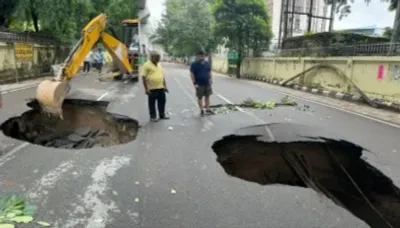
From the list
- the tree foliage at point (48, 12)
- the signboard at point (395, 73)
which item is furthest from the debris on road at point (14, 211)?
the tree foliage at point (48, 12)

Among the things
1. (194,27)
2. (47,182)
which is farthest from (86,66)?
(47,182)

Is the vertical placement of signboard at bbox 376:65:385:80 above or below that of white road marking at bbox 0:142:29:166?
above

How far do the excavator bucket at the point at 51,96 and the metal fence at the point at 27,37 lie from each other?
11.6 metres

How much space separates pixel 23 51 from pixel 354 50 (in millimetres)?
16177

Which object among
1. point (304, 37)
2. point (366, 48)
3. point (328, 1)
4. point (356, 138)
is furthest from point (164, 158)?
point (304, 37)

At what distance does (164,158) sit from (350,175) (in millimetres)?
2746

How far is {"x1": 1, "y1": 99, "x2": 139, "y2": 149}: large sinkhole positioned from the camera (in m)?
7.58

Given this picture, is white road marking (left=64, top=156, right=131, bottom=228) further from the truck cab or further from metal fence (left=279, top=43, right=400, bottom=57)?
the truck cab

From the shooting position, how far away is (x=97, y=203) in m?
3.83

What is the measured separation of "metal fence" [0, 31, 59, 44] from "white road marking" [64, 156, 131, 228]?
15102 mm

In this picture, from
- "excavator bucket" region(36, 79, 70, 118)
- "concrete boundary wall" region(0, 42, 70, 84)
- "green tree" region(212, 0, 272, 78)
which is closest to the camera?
"excavator bucket" region(36, 79, 70, 118)

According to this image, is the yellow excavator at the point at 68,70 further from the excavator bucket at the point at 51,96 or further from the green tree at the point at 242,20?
the green tree at the point at 242,20

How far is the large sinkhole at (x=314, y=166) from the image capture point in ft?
14.6

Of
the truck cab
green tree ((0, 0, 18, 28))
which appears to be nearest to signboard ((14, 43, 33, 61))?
green tree ((0, 0, 18, 28))
